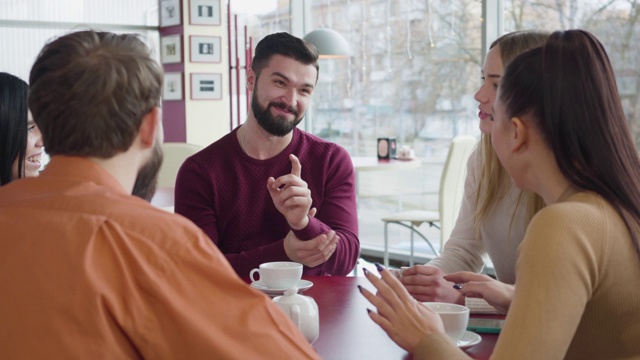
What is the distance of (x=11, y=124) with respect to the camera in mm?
2211

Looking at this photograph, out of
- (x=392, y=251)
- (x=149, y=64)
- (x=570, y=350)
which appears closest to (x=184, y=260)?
(x=149, y=64)

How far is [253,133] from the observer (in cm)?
263

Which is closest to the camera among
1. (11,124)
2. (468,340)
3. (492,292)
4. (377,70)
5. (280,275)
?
(468,340)

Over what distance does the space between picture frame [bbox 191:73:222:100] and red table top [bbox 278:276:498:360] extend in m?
5.54

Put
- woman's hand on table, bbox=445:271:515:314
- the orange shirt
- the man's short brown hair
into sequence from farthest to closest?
woman's hand on table, bbox=445:271:515:314, the man's short brown hair, the orange shirt

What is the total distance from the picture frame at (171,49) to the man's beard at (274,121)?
16.1 feet

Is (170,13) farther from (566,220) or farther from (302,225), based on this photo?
(566,220)

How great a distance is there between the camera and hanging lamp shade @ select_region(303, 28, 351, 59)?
234 inches

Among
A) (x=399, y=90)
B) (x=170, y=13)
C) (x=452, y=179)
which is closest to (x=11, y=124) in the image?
(x=452, y=179)

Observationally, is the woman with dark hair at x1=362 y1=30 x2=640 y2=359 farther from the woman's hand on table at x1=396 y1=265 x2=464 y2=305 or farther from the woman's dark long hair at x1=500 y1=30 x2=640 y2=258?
the woman's hand on table at x1=396 y1=265 x2=464 y2=305

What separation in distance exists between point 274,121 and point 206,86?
4971mm

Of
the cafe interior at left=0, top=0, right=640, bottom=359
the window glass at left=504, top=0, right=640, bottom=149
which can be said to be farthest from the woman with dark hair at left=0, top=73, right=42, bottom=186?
the window glass at left=504, top=0, right=640, bottom=149

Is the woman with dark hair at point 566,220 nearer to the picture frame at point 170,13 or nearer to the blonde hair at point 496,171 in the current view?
the blonde hair at point 496,171

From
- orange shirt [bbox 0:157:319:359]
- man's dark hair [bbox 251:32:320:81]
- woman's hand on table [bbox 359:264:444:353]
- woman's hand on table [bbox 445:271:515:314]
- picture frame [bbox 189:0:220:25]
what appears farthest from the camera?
picture frame [bbox 189:0:220:25]
